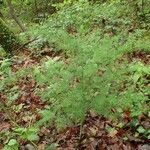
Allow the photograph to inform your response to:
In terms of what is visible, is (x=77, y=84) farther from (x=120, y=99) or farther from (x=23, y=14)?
(x=23, y=14)

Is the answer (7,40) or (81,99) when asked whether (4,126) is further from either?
(7,40)

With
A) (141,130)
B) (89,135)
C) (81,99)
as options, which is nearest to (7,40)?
(89,135)

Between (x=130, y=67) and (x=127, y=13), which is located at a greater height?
(x=130, y=67)

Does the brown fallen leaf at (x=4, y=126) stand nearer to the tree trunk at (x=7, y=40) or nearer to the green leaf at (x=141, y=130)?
the green leaf at (x=141, y=130)

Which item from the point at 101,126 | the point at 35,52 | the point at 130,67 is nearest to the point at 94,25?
the point at 35,52

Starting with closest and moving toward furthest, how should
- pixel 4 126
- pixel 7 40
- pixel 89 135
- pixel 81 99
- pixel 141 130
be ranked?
1. pixel 81 99
2. pixel 141 130
3. pixel 89 135
4. pixel 4 126
5. pixel 7 40

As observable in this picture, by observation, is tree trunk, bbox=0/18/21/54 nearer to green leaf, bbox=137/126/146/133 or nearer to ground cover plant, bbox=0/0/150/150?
ground cover plant, bbox=0/0/150/150

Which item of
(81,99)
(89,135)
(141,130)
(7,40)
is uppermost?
(81,99)

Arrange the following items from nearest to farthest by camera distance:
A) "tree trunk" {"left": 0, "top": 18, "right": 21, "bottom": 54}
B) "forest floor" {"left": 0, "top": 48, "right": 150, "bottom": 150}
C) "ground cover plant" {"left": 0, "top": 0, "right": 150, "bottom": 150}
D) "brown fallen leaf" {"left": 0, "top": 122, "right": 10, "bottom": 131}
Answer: "ground cover plant" {"left": 0, "top": 0, "right": 150, "bottom": 150} → "forest floor" {"left": 0, "top": 48, "right": 150, "bottom": 150} → "brown fallen leaf" {"left": 0, "top": 122, "right": 10, "bottom": 131} → "tree trunk" {"left": 0, "top": 18, "right": 21, "bottom": 54}

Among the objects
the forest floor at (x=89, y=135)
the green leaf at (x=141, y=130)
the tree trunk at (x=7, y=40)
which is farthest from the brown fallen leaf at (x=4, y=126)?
the tree trunk at (x=7, y=40)

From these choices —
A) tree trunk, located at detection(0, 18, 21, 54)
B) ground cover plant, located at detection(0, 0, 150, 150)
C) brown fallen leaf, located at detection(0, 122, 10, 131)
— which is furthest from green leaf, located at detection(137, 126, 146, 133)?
tree trunk, located at detection(0, 18, 21, 54)

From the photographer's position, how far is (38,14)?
49.1 ft

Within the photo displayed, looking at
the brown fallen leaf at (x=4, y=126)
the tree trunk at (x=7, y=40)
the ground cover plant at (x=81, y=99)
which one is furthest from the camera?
the tree trunk at (x=7, y=40)

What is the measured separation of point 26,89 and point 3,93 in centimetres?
44
